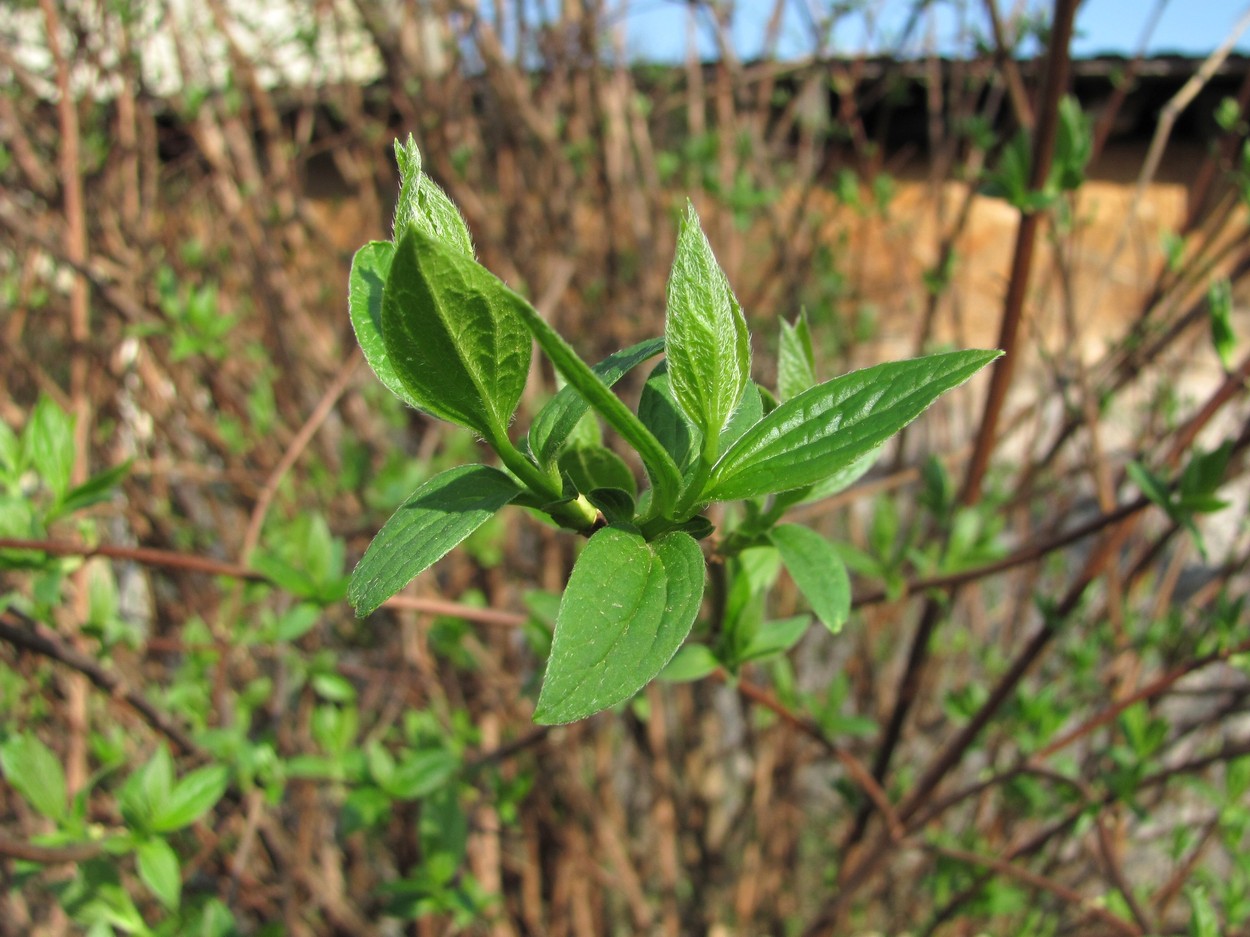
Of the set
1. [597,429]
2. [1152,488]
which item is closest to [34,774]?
[597,429]

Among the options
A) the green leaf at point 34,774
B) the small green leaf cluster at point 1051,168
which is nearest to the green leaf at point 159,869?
the green leaf at point 34,774

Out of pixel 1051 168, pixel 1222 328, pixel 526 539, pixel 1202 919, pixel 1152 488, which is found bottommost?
pixel 526 539

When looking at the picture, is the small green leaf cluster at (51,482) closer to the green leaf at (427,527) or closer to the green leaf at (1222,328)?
the green leaf at (427,527)

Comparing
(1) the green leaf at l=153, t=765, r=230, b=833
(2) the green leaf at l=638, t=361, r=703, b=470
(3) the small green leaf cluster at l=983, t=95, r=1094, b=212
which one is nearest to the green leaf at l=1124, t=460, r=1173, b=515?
(3) the small green leaf cluster at l=983, t=95, r=1094, b=212

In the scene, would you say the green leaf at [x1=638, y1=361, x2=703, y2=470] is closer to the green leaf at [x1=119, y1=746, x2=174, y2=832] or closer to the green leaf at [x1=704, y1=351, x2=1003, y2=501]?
the green leaf at [x1=704, y1=351, x2=1003, y2=501]

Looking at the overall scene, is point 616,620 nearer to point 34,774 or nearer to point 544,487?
point 544,487

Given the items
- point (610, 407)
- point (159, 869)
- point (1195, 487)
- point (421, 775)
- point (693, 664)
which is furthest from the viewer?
point (421, 775)
